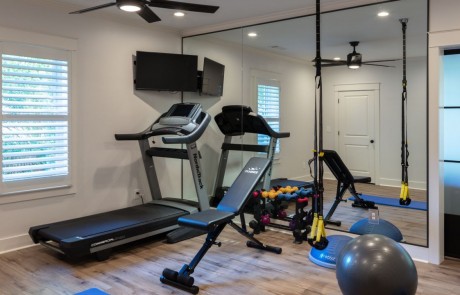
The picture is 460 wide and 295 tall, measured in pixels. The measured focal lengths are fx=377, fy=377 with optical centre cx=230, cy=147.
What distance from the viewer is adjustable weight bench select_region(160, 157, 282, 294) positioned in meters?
3.01

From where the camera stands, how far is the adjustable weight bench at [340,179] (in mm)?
4137

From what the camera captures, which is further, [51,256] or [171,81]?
[171,81]

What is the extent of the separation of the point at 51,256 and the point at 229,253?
69.4 inches

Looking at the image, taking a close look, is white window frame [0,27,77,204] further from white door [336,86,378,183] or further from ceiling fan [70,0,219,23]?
white door [336,86,378,183]

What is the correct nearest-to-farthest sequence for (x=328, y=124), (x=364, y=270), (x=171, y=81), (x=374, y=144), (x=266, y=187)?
(x=364, y=270) → (x=374, y=144) → (x=328, y=124) → (x=266, y=187) → (x=171, y=81)

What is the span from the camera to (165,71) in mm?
5000

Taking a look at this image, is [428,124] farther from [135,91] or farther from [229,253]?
[135,91]

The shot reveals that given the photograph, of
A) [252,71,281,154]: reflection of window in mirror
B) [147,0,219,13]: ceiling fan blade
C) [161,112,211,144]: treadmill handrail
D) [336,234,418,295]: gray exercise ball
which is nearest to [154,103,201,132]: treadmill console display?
[161,112,211,144]: treadmill handrail

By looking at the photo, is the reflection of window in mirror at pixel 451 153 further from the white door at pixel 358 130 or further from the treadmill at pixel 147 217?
the treadmill at pixel 147 217

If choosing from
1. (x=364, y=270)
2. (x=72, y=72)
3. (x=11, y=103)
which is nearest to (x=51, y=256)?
(x=11, y=103)

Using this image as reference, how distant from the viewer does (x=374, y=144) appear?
4.07 metres

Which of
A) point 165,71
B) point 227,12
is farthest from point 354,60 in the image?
point 165,71

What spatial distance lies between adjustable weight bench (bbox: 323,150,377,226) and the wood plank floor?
671 mm

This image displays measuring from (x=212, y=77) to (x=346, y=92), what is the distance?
1.91m
